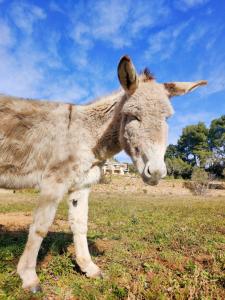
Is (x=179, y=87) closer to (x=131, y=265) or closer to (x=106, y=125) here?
(x=106, y=125)

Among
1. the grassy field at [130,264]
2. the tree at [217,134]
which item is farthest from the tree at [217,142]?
the grassy field at [130,264]

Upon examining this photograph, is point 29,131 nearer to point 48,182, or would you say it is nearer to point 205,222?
point 48,182

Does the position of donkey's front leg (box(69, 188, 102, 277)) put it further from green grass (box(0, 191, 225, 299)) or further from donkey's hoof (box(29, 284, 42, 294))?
donkey's hoof (box(29, 284, 42, 294))

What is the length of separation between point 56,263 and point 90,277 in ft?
2.30

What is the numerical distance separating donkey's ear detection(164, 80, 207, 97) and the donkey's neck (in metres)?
0.68

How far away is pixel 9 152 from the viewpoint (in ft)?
14.6

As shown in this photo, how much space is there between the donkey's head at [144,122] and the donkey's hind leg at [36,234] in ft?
3.84

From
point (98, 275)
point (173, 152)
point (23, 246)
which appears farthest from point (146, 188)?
point (173, 152)

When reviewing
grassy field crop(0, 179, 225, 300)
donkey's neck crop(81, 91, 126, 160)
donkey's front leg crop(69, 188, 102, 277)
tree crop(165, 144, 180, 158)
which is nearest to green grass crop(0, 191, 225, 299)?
grassy field crop(0, 179, 225, 300)

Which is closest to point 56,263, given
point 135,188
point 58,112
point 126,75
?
point 58,112

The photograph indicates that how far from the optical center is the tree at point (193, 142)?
6644 centimetres

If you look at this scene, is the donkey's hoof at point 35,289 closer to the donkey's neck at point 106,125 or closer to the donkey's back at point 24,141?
the donkey's back at point 24,141

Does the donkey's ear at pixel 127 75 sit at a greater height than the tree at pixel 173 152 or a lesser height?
lesser

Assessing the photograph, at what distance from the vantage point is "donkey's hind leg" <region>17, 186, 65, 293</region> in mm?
4102
